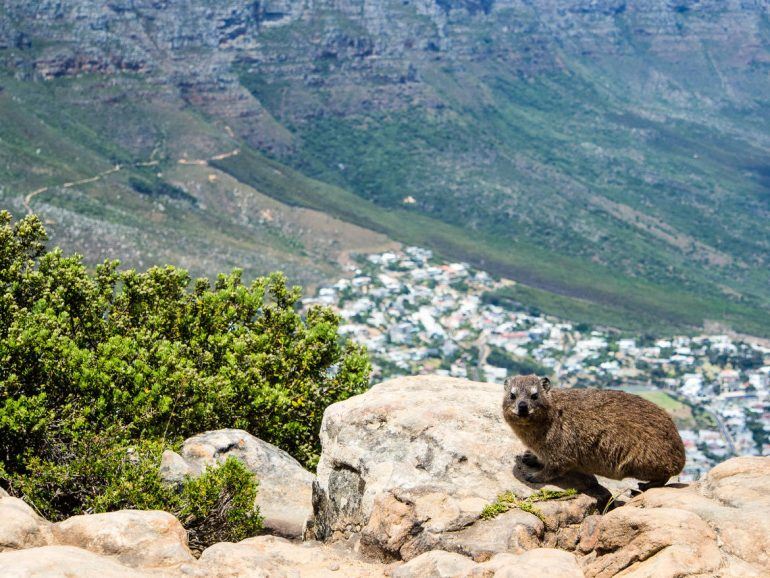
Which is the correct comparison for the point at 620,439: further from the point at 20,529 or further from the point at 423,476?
the point at 20,529

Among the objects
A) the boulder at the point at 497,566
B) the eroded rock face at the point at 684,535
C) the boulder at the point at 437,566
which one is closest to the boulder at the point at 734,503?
the eroded rock face at the point at 684,535

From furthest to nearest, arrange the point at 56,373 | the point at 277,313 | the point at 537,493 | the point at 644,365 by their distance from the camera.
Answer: the point at 644,365, the point at 277,313, the point at 56,373, the point at 537,493

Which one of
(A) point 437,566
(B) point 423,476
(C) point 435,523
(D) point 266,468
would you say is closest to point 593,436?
(B) point 423,476

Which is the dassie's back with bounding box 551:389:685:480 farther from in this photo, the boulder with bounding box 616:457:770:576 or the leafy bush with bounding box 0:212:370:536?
the leafy bush with bounding box 0:212:370:536

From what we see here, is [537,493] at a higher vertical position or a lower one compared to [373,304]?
higher

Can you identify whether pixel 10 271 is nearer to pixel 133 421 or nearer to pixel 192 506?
pixel 133 421

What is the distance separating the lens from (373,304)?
545 ft

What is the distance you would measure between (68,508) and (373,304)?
146 m

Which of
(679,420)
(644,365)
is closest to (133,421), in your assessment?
(679,420)

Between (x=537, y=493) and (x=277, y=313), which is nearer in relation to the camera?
(x=537, y=493)

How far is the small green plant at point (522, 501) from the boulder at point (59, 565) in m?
5.95

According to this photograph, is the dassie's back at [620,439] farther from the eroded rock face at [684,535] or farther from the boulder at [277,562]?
the boulder at [277,562]

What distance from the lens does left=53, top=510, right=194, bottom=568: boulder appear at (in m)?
15.5

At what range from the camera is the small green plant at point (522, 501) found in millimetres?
16875
